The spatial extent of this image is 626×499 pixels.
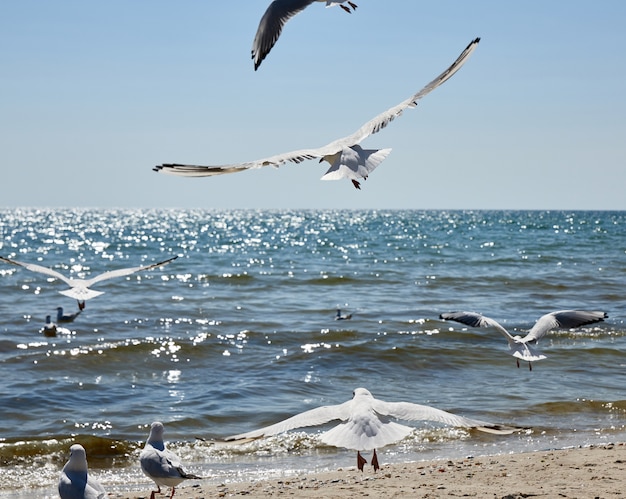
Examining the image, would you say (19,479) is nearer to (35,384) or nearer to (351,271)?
(35,384)

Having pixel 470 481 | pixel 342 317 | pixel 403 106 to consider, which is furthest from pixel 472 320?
pixel 342 317

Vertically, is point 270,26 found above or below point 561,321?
above

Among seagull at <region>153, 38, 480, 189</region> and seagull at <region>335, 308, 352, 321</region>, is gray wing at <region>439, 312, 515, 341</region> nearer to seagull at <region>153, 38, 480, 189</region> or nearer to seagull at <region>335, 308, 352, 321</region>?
seagull at <region>153, 38, 480, 189</region>

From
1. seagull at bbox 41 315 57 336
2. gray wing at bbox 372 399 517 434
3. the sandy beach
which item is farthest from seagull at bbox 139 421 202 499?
seagull at bbox 41 315 57 336

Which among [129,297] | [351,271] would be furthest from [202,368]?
[351,271]

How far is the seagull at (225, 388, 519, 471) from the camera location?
5637 millimetres

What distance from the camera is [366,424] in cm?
588

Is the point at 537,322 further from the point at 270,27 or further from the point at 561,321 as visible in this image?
the point at 270,27

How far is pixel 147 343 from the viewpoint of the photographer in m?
Answer: 15.4

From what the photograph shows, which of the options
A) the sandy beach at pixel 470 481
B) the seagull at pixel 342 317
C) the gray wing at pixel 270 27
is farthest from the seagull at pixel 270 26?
the seagull at pixel 342 317

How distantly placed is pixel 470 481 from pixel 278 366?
269 inches

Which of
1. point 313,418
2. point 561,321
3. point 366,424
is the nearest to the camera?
point 366,424

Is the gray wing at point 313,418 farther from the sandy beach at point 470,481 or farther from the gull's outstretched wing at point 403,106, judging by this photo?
the gull's outstretched wing at point 403,106

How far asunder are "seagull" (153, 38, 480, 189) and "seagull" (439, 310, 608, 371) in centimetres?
244
